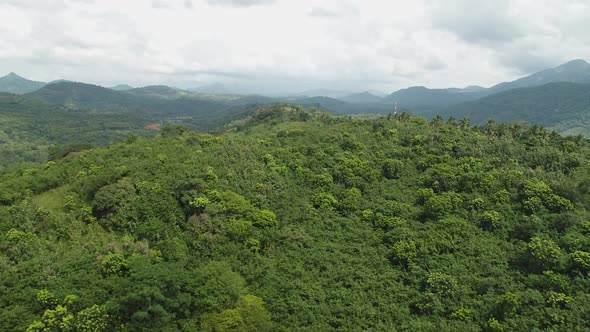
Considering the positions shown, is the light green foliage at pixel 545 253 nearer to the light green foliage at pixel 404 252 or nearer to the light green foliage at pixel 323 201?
the light green foliage at pixel 404 252

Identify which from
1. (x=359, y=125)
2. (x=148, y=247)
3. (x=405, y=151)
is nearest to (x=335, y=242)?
(x=148, y=247)

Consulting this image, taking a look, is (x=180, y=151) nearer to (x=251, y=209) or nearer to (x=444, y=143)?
(x=251, y=209)

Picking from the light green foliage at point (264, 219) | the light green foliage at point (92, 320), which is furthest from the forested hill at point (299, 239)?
the light green foliage at point (264, 219)

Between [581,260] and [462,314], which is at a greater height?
[581,260]

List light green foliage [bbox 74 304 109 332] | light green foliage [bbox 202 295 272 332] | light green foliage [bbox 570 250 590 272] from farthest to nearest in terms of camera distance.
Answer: light green foliage [bbox 570 250 590 272] → light green foliage [bbox 202 295 272 332] → light green foliage [bbox 74 304 109 332]

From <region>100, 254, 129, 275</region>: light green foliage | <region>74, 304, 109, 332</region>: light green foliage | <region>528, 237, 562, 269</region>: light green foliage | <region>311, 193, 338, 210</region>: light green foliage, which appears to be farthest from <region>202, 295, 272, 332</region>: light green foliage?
<region>528, 237, 562, 269</region>: light green foliage

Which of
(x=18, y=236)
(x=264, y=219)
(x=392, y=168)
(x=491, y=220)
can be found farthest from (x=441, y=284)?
(x=18, y=236)

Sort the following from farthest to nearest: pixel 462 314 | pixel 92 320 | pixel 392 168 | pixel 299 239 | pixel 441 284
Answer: pixel 392 168
pixel 299 239
pixel 441 284
pixel 462 314
pixel 92 320

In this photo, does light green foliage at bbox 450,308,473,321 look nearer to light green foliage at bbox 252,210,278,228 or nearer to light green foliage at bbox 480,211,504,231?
light green foliage at bbox 480,211,504,231

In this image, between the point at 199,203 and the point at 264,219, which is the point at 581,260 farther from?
the point at 199,203
